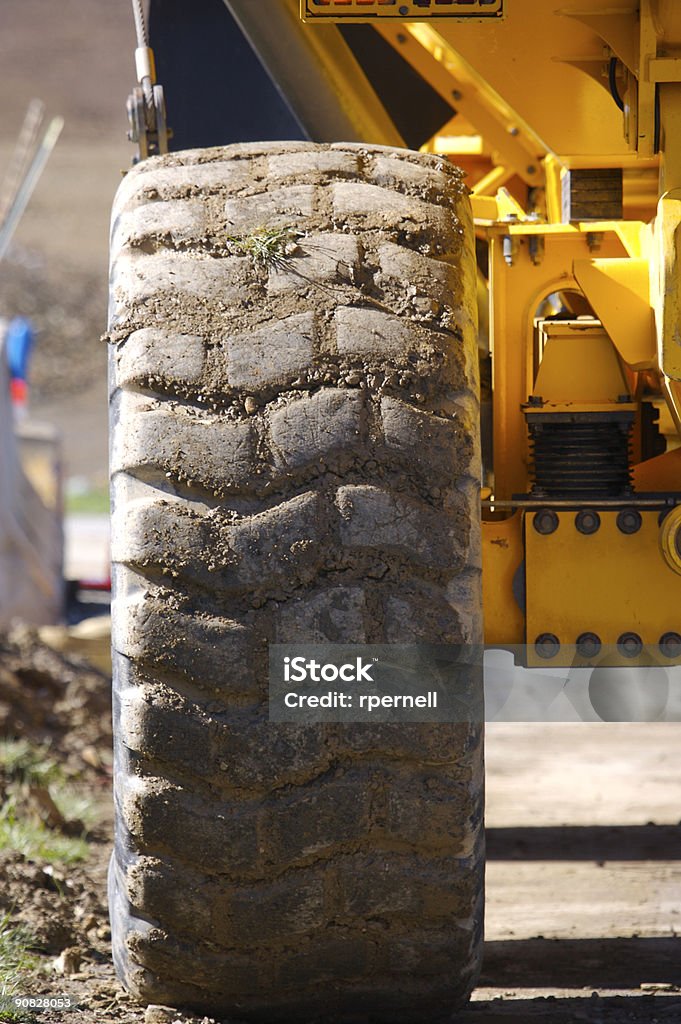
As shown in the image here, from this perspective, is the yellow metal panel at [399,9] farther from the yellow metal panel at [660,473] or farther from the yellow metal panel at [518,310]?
the yellow metal panel at [660,473]

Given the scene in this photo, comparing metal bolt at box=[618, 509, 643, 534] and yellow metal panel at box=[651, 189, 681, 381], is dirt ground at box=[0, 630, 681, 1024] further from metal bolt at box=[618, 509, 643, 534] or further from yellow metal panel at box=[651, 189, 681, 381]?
yellow metal panel at box=[651, 189, 681, 381]

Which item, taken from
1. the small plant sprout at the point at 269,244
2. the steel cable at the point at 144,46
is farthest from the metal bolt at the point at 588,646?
the steel cable at the point at 144,46

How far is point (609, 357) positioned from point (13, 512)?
22.1 ft

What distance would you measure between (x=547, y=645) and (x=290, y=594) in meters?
0.64

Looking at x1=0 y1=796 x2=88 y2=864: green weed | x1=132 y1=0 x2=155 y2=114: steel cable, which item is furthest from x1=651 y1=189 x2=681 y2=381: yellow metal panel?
x1=0 y1=796 x2=88 y2=864: green weed

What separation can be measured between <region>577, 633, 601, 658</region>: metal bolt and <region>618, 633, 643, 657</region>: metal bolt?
4 centimetres

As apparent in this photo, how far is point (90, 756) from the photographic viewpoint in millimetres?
5336

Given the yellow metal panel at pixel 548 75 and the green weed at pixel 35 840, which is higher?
the yellow metal panel at pixel 548 75

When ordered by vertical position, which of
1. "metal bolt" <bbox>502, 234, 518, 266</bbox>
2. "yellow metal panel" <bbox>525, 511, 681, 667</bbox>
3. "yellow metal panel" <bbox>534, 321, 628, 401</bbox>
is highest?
"metal bolt" <bbox>502, 234, 518, 266</bbox>

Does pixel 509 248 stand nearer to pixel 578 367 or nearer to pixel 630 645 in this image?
pixel 578 367

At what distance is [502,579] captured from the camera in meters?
2.69

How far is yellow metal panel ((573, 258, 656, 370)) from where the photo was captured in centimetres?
263

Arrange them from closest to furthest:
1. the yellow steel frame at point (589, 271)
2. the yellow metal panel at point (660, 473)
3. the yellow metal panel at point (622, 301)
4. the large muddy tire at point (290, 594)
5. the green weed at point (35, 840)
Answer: the large muddy tire at point (290, 594), the yellow steel frame at point (589, 271), the yellow metal panel at point (622, 301), the yellow metal panel at point (660, 473), the green weed at point (35, 840)

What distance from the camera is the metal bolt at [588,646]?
8.56 ft
